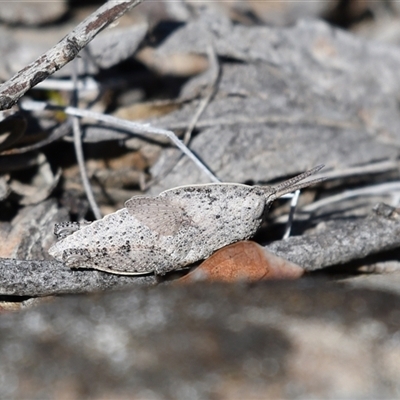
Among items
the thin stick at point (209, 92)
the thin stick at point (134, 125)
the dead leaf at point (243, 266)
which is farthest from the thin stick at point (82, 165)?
the dead leaf at point (243, 266)

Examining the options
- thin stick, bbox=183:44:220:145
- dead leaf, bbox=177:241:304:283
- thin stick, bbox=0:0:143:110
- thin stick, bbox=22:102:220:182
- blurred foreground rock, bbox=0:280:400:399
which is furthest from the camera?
thin stick, bbox=183:44:220:145

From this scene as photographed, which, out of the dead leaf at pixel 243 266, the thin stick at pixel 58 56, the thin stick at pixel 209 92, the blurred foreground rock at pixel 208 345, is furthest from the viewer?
the thin stick at pixel 209 92

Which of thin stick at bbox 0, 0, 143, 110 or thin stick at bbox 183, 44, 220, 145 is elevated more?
thin stick at bbox 0, 0, 143, 110

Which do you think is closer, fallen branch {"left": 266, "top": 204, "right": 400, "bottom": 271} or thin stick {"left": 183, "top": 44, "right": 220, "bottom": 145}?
fallen branch {"left": 266, "top": 204, "right": 400, "bottom": 271}

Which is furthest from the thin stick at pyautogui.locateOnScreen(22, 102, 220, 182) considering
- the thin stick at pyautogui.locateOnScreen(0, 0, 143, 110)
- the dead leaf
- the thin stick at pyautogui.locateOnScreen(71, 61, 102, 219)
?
the dead leaf

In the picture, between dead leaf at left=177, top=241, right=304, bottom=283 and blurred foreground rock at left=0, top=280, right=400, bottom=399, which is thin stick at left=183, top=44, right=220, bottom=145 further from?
blurred foreground rock at left=0, top=280, right=400, bottom=399

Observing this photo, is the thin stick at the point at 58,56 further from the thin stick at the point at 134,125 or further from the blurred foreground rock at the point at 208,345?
the blurred foreground rock at the point at 208,345

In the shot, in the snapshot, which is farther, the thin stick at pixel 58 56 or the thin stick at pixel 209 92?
the thin stick at pixel 209 92

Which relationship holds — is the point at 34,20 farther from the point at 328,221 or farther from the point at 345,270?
the point at 345,270
